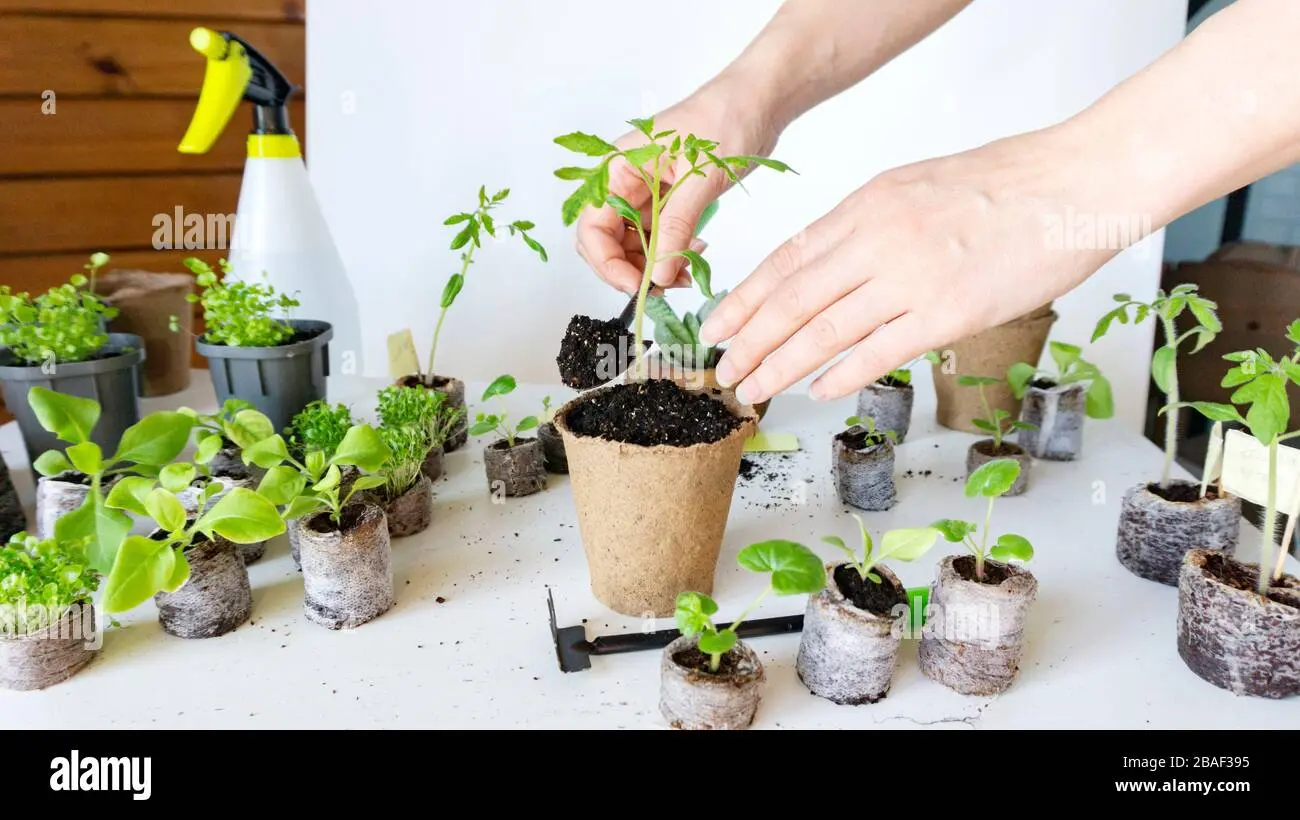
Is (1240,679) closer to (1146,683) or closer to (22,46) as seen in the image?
(1146,683)

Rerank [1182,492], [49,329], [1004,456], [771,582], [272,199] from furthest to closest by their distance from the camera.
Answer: [272,199], [1004,456], [49,329], [1182,492], [771,582]

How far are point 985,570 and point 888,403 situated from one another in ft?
1.92

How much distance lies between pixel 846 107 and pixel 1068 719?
4.99 ft

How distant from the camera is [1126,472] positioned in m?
1.34

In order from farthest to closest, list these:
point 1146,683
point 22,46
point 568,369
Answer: point 22,46, point 568,369, point 1146,683

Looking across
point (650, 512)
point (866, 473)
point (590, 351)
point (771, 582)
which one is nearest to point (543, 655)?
point (650, 512)

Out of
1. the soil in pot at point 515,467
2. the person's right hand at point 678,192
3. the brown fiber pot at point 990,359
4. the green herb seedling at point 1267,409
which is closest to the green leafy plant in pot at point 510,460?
the soil in pot at point 515,467

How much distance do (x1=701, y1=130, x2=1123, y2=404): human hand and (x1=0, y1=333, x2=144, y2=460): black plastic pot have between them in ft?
2.94

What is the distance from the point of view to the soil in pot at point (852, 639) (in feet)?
2.60

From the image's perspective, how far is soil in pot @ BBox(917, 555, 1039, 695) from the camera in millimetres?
809

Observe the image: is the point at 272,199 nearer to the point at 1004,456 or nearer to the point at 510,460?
the point at 510,460

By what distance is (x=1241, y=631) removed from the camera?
0.81m
